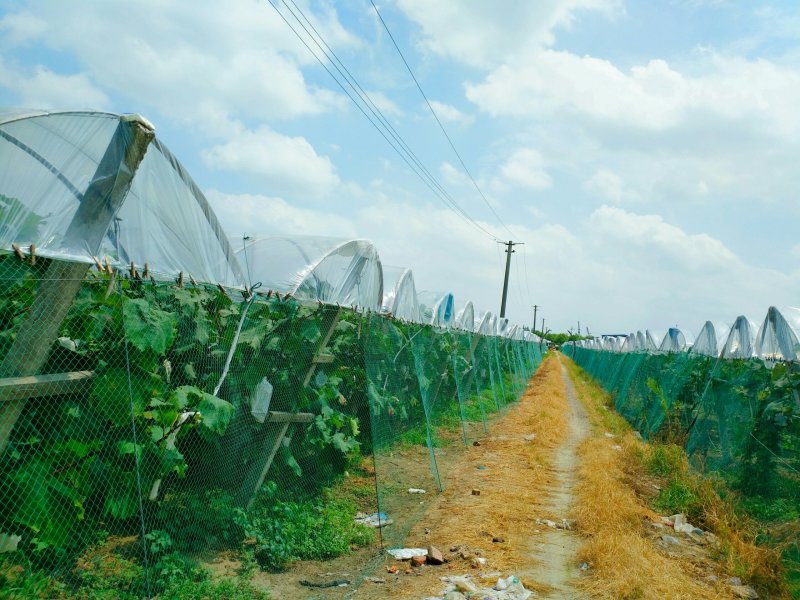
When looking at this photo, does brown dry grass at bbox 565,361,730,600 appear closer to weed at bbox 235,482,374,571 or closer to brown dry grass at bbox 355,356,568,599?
brown dry grass at bbox 355,356,568,599

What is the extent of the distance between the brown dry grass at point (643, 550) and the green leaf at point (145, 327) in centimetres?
405

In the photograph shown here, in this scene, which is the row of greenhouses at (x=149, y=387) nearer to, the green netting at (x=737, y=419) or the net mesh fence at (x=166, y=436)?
the net mesh fence at (x=166, y=436)

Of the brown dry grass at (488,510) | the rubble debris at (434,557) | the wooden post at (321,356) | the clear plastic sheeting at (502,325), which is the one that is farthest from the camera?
the clear plastic sheeting at (502,325)

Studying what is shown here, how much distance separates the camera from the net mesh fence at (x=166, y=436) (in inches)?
137

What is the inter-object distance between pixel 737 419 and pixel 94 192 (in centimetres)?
916

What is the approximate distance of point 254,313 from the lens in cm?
553

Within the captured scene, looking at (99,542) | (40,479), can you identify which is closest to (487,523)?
(99,542)

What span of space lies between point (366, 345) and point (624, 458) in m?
6.52

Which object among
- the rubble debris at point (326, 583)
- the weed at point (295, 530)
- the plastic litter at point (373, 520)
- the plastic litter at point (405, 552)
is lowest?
the plastic litter at point (405, 552)

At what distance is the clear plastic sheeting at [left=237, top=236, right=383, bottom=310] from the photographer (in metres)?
6.36

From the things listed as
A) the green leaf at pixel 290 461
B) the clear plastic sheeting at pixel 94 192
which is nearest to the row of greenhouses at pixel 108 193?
the clear plastic sheeting at pixel 94 192

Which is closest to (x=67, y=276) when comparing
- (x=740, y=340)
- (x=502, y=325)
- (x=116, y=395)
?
(x=116, y=395)

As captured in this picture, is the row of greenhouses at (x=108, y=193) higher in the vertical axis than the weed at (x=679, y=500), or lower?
higher

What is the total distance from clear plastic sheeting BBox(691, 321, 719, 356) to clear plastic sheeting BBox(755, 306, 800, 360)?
3517 millimetres
